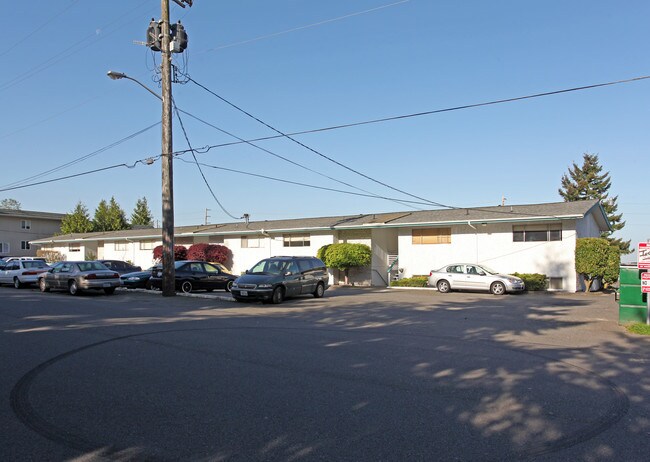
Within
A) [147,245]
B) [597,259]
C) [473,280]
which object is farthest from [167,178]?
[147,245]

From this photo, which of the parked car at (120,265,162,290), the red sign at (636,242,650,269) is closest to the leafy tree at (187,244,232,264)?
the parked car at (120,265,162,290)

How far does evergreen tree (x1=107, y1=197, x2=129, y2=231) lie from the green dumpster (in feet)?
206

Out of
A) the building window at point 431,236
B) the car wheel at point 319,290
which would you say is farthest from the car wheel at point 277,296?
the building window at point 431,236

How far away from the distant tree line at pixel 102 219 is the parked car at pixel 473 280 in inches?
1942

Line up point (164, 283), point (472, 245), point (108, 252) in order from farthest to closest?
point (108, 252), point (472, 245), point (164, 283)

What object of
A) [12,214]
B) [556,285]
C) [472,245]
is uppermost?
[12,214]

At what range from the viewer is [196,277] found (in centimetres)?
2245

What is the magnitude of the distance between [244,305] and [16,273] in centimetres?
1502

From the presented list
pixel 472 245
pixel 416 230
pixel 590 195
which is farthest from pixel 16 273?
pixel 590 195

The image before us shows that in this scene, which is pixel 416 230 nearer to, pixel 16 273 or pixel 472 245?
pixel 472 245

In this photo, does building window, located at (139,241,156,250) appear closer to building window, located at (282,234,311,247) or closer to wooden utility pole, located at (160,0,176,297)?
building window, located at (282,234,311,247)

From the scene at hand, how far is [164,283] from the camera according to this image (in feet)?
65.7

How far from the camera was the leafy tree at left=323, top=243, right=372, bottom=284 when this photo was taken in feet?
96.6

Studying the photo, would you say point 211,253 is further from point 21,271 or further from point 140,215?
point 140,215
